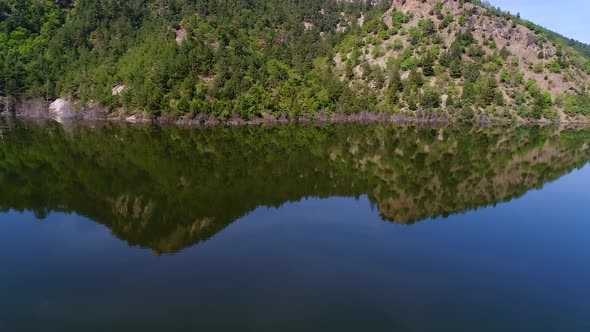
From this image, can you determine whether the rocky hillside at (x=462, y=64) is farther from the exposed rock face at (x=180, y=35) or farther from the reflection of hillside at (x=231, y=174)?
the exposed rock face at (x=180, y=35)

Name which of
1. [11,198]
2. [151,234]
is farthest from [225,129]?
[151,234]

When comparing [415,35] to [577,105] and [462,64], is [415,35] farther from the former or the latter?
[577,105]

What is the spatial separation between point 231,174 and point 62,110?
97.6 meters

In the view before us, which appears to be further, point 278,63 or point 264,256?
point 278,63

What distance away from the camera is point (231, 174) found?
157 feet

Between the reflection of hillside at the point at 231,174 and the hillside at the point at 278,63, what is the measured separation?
37.4 meters

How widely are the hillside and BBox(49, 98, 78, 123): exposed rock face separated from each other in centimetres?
216

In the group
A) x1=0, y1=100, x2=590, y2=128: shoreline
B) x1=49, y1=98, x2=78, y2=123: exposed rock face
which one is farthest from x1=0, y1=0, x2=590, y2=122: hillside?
x1=49, y1=98, x2=78, y2=123: exposed rock face

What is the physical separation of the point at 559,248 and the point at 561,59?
493 feet

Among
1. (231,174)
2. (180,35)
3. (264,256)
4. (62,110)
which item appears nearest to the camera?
(264,256)

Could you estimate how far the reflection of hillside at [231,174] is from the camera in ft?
114

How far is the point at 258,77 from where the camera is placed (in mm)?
125188

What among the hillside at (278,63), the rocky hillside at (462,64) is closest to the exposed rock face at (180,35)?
the hillside at (278,63)

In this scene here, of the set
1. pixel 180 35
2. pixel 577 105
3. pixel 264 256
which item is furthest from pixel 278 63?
pixel 264 256
